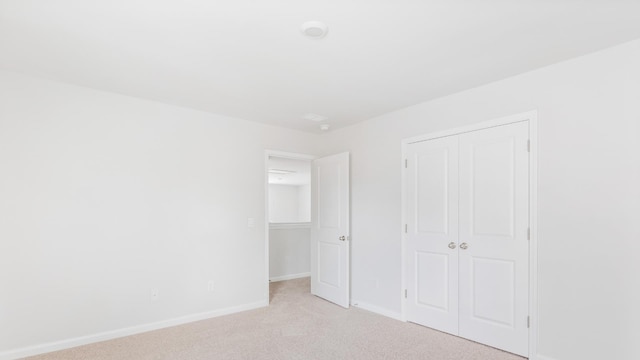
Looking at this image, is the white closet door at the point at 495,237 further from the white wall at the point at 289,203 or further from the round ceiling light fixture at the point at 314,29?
the white wall at the point at 289,203

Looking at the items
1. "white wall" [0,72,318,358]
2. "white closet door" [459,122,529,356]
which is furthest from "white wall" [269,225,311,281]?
"white closet door" [459,122,529,356]

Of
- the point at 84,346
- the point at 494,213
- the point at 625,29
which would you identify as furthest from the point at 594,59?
the point at 84,346

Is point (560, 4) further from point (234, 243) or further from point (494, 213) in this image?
point (234, 243)

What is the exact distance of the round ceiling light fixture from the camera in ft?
6.86

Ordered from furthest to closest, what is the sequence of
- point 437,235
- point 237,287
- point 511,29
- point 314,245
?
point 314,245, point 237,287, point 437,235, point 511,29

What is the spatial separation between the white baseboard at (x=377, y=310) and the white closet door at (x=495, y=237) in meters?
0.79

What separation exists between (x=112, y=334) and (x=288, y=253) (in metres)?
3.40

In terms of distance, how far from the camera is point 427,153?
365cm

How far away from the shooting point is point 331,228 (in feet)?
15.5

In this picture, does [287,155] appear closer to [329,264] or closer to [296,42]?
[329,264]

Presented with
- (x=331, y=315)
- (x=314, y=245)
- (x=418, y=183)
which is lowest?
(x=331, y=315)

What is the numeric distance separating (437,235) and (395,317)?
1.13 meters

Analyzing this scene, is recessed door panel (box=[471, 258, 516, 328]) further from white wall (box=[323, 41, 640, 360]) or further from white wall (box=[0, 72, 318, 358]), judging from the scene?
white wall (box=[0, 72, 318, 358])

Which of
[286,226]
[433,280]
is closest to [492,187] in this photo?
[433,280]
